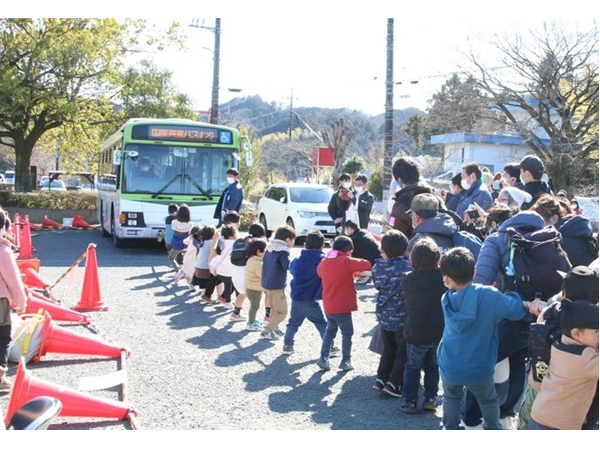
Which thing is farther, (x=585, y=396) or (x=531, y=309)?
(x=531, y=309)

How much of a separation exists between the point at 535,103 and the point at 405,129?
2313cm

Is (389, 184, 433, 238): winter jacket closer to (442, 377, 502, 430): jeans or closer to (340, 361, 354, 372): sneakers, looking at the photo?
(340, 361, 354, 372): sneakers

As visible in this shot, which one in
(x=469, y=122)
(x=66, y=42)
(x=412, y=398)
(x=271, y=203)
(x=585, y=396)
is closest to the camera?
(x=585, y=396)

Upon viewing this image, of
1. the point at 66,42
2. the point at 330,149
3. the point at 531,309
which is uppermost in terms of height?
the point at 66,42

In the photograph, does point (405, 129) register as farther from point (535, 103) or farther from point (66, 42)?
point (66, 42)

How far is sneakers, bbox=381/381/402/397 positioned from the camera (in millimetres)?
6000

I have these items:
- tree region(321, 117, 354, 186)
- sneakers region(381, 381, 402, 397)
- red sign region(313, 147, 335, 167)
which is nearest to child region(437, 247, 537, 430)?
sneakers region(381, 381, 402, 397)

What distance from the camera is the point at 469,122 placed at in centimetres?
3203

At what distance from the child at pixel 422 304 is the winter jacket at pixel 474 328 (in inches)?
25.2

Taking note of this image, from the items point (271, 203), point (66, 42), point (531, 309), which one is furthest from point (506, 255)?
point (66, 42)

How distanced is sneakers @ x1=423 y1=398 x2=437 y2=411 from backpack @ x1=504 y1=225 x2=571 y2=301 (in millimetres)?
1274

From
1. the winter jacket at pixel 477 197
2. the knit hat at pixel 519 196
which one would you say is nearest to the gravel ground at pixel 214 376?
the winter jacket at pixel 477 197

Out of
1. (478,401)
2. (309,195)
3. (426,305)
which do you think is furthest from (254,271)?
(309,195)

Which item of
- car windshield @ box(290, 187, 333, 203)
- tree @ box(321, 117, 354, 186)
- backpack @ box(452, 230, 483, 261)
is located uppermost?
tree @ box(321, 117, 354, 186)
